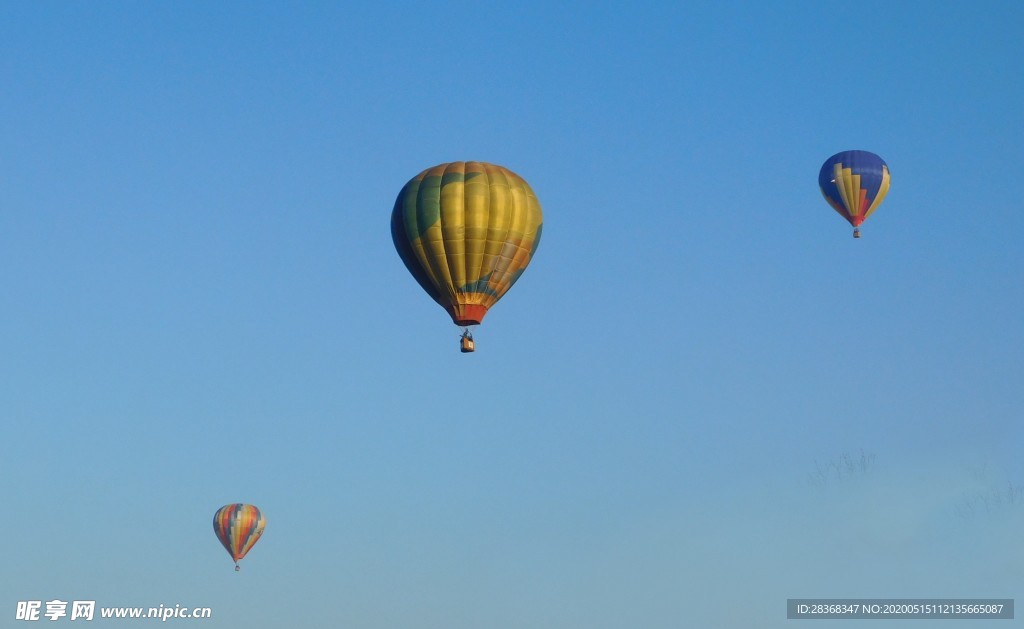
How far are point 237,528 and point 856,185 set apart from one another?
4405 cm

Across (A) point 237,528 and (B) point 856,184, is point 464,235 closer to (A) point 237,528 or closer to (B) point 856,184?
(B) point 856,184

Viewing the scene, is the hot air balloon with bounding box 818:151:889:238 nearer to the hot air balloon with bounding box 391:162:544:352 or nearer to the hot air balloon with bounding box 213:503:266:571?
the hot air balloon with bounding box 391:162:544:352

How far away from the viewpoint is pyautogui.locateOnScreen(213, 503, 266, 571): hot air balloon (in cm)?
10675

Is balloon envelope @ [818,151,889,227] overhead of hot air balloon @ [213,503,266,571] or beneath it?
overhead

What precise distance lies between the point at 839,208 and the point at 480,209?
32.7m

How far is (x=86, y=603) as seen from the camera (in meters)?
103

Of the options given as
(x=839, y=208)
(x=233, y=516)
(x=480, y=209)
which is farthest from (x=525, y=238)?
(x=233, y=516)

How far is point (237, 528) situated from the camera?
107 m

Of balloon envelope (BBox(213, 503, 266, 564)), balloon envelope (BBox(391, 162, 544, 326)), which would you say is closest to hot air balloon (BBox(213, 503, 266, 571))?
balloon envelope (BBox(213, 503, 266, 564))

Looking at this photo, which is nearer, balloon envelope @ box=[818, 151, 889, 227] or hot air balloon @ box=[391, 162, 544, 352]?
hot air balloon @ box=[391, 162, 544, 352]

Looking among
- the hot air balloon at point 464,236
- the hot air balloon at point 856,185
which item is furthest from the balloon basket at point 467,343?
the hot air balloon at point 856,185

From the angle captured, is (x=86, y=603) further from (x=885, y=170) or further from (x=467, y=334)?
(x=885, y=170)

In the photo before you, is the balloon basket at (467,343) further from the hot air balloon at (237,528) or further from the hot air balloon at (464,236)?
the hot air balloon at (237,528)

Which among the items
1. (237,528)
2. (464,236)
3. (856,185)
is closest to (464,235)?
(464,236)
